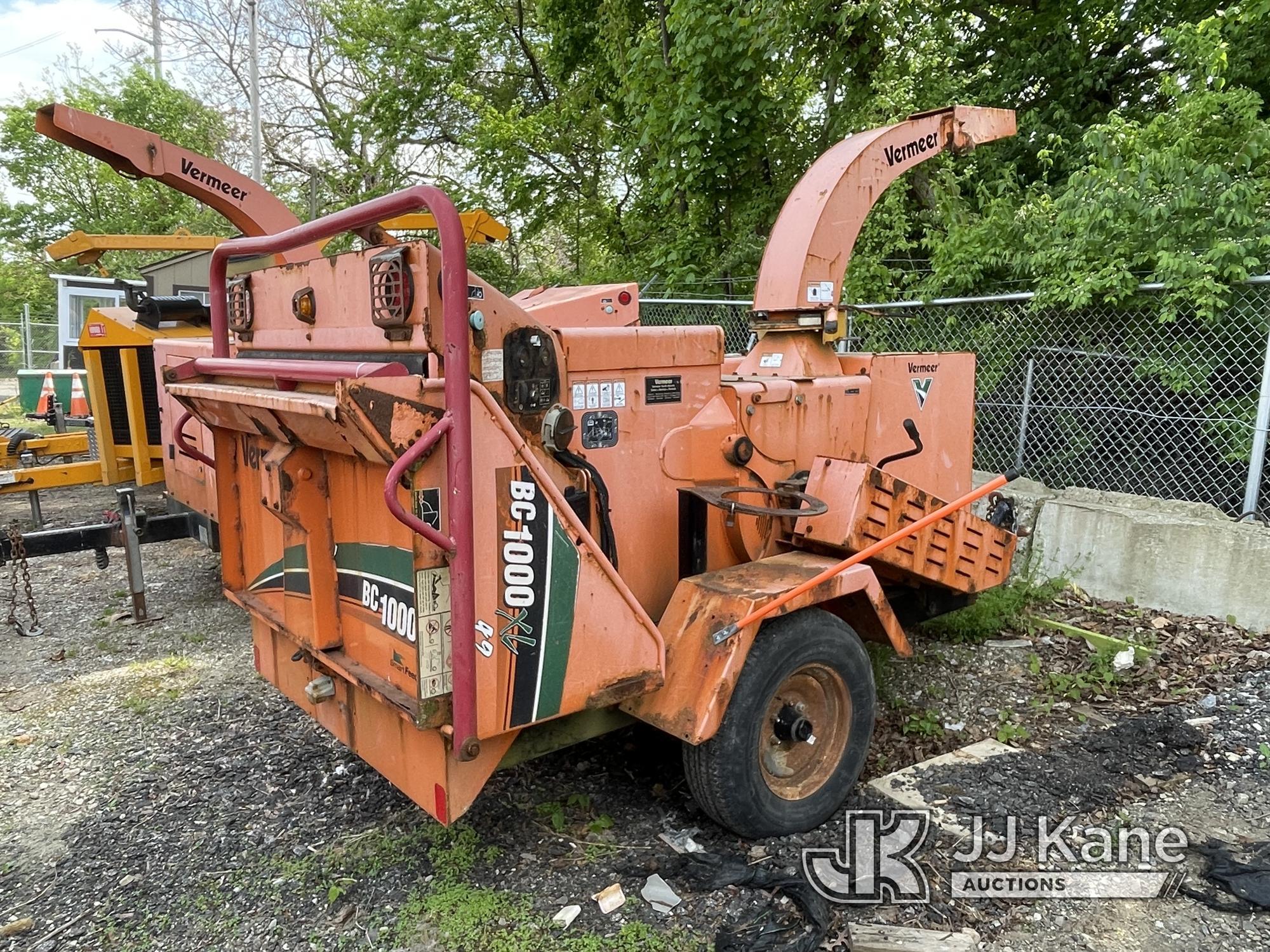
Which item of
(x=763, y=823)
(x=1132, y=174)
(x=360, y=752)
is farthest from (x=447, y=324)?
(x=1132, y=174)

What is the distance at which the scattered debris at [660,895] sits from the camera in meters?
2.86

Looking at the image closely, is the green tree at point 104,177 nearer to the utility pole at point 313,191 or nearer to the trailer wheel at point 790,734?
the utility pole at point 313,191

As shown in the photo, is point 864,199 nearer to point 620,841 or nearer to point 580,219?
point 620,841

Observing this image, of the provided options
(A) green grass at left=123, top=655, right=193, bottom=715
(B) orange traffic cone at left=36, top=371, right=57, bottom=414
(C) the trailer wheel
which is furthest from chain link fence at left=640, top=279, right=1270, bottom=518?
(B) orange traffic cone at left=36, top=371, right=57, bottom=414

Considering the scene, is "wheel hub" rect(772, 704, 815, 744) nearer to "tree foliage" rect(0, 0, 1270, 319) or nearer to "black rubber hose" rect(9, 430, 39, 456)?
"tree foliage" rect(0, 0, 1270, 319)

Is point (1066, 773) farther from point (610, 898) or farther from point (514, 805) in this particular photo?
point (514, 805)

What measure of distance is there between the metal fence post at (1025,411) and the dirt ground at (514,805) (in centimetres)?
138

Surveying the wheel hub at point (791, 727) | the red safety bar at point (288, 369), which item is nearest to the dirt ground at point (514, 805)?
the wheel hub at point (791, 727)

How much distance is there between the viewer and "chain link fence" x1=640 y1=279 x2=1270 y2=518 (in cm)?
525

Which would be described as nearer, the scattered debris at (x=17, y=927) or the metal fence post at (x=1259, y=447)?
the scattered debris at (x=17, y=927)

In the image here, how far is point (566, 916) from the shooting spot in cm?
280

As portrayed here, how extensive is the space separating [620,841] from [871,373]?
2398 millimetres

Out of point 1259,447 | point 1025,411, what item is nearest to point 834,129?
point 1025,411

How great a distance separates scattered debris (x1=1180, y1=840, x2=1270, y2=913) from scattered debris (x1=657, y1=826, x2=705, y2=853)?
165 centimetres
